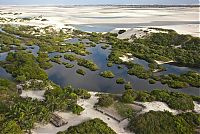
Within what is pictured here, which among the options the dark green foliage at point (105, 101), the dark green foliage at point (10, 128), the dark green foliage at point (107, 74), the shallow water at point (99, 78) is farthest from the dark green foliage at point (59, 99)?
the dark green foliage at point (107, 74)

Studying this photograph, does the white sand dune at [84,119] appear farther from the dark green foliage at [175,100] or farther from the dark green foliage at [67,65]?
the dark green foliage at [67,65]

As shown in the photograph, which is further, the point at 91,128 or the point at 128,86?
the point at 128,86

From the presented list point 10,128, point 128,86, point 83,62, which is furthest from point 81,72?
point 10,128

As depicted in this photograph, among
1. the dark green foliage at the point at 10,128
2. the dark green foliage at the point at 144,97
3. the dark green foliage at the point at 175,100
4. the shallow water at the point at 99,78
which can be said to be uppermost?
the dark green foliage at the point at 10,128

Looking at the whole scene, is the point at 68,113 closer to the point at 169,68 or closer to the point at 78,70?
the point at 78,70

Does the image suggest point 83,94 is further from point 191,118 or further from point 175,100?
point 191,118

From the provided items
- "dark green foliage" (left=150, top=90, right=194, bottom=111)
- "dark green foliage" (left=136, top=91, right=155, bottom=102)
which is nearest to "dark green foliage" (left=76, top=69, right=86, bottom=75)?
"dark green foliage" (left=136, top=91, right=155, bottom=102)
